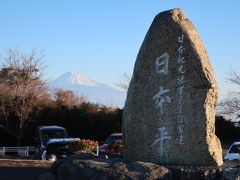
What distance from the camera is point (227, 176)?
30.0 ft

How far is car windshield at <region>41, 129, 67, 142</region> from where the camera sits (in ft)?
94.9

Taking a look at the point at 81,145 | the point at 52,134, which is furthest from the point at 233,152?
the point at 52,134

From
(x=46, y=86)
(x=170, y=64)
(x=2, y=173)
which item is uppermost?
(x=46, y=86)

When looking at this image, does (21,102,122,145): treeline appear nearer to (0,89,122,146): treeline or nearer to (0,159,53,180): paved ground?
(0,89,122,146): treeline

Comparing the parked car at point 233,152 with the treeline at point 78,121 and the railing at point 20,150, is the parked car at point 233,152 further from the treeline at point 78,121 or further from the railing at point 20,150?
the treeline at point 78,121

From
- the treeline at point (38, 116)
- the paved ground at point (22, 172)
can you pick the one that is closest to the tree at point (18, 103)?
the treeline at point (38, 116)

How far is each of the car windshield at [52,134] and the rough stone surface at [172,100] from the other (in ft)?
60.4

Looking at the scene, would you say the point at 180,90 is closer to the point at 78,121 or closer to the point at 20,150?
the point at 20,150

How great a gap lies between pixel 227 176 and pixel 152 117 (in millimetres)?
2075

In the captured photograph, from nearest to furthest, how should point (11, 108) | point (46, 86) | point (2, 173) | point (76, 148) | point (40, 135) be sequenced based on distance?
point (2, 173) < point (76, 148) < point (40, 135) < point (11, 108) < point (46, 86)

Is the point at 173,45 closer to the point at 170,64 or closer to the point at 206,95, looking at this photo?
the point at 170,64

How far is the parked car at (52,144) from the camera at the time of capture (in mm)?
25516

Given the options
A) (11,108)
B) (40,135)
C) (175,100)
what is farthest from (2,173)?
(11,108)

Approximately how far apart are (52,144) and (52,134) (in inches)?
123
